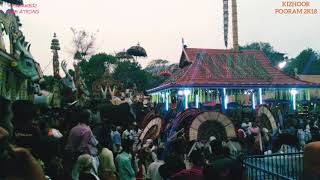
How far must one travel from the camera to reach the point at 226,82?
26.6 meters

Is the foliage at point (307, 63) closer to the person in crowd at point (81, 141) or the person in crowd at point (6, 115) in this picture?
the person in crowd at point (81, 141)

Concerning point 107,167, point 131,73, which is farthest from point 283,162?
point 131,73

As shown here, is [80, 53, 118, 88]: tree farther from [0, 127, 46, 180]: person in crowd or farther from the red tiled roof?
[0, 127, 46, 180]: person in crowd

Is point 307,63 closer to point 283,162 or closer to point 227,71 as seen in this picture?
point 227,71

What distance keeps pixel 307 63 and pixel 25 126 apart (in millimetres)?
67059

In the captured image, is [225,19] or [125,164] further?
[225,19]

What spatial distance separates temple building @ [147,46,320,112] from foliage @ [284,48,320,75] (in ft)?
119

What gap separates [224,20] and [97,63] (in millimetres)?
16357

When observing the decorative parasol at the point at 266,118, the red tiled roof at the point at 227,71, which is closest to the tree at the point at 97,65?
the red tiled roof at the point at 227,71

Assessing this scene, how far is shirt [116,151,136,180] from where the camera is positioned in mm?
7684

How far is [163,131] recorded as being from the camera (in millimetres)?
13078

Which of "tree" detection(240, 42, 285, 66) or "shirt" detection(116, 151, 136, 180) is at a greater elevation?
"tree" detection(240, 42, 285, 66)

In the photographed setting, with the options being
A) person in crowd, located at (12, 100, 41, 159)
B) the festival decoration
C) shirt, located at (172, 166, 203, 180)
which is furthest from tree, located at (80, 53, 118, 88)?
shirt, located at (172, 166, 203, 180)

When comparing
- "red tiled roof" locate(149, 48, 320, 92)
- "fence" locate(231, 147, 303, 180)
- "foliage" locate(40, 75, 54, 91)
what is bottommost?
"fence" locate(231, 147, 303, 180)
